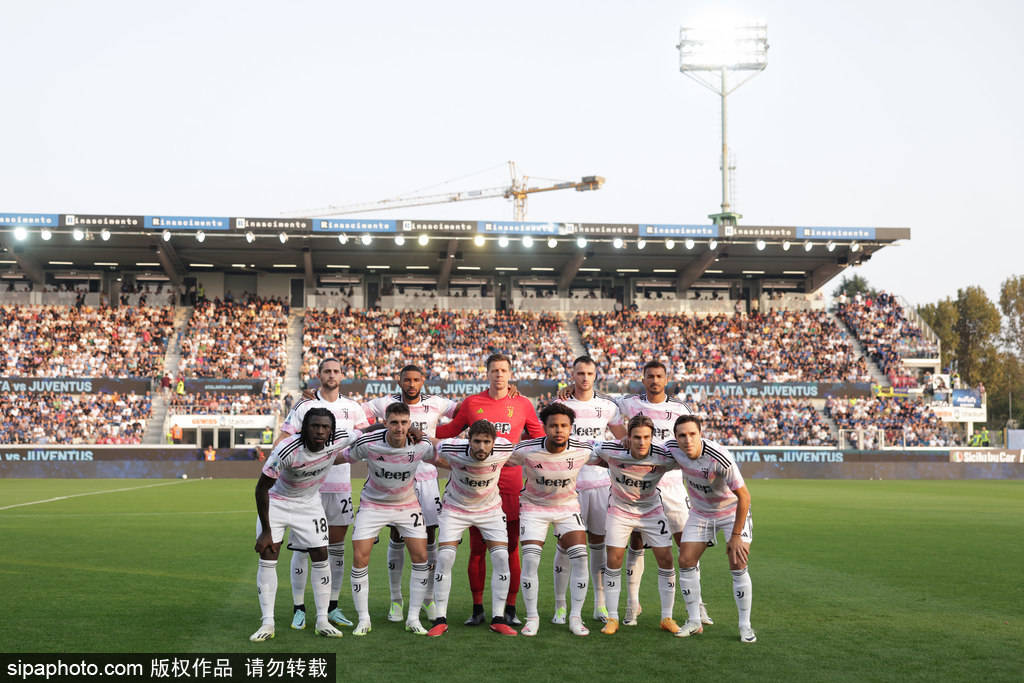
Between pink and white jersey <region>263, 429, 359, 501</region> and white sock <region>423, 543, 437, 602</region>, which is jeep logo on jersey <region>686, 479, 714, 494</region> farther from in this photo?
pink and white jersey <region>263, 429, 359, 501</region>

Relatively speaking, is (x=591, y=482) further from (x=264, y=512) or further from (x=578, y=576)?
(x=264, y=512)

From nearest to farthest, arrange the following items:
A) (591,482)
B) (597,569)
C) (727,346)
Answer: (597,569)
(591,482)
(727,346)

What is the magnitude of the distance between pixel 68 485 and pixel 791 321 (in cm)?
3654

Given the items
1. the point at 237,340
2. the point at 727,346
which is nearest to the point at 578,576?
the point at 237,340

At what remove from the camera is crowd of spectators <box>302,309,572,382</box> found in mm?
44969

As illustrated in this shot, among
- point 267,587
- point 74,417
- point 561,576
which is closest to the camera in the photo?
point 267,587

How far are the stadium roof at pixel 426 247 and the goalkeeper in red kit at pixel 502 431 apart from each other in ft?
116

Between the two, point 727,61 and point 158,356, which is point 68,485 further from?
point 727,61

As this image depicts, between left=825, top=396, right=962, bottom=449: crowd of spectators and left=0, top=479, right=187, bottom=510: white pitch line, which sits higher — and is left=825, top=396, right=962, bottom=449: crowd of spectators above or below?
above

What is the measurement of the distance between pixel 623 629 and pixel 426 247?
130 feet

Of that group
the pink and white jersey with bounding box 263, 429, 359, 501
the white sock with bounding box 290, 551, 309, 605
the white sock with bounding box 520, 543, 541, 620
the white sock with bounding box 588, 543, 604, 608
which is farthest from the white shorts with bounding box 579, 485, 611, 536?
the white sock with bounding box 290, 551, 309, 605

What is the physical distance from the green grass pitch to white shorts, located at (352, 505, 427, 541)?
902mm

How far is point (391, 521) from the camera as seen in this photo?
8703 mm

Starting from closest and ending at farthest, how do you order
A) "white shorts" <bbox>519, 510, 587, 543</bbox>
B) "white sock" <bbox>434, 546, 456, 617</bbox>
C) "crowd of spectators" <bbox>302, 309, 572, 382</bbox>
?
"white sock" <bbox>434, 546, 456, 617</bbox> < "white shorts" <bbox>519, 510, 587, 543</bbox> < "crowd of spectators" <bbox>302, 309, 572, 382</bbox>
